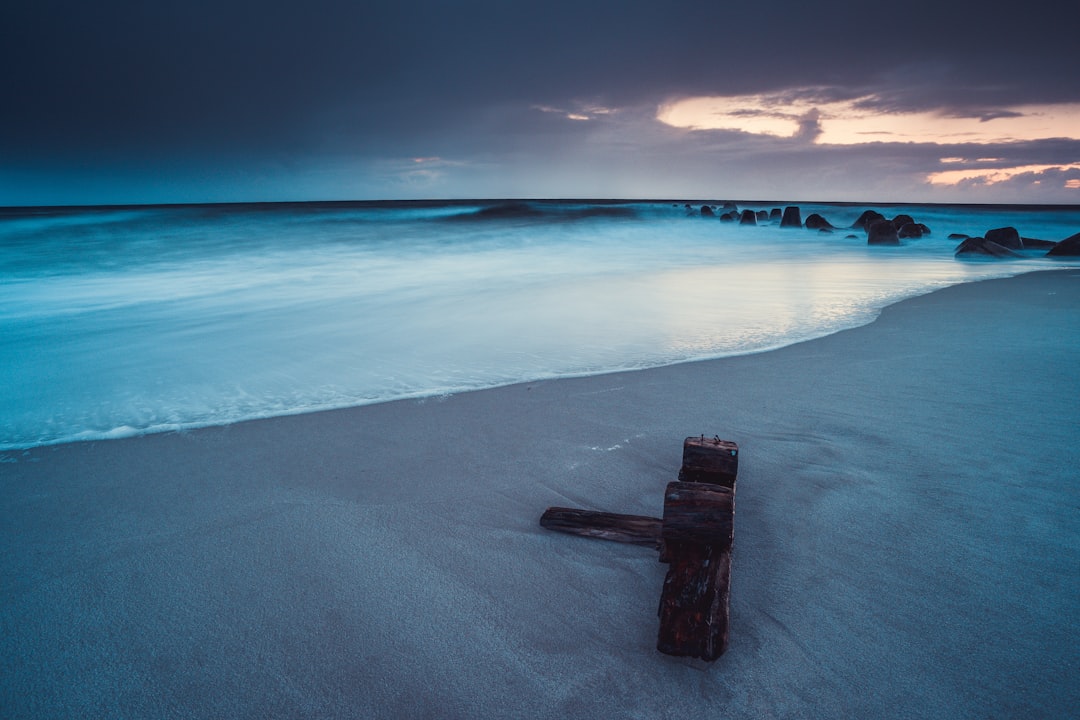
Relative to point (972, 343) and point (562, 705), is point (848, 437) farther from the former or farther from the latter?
point (972, 343)

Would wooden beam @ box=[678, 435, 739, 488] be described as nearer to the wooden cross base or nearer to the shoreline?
the wooden cross base

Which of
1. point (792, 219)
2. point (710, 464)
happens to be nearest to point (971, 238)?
point (710, 464)

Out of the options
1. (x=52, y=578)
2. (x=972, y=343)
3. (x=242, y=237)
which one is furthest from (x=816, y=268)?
(x=242, y=237)

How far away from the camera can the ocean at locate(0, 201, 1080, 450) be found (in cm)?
439

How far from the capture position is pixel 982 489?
2.60m

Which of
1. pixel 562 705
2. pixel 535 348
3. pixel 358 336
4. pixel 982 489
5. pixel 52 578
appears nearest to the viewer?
pixel 562 705

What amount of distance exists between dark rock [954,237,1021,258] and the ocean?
1.50 ft

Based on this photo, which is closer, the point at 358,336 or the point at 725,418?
the point at 725,418

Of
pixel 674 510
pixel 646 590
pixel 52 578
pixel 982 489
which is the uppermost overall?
pixel 674 510

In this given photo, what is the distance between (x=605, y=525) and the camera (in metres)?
2.25

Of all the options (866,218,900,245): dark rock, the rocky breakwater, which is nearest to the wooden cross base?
the rocky breakwater

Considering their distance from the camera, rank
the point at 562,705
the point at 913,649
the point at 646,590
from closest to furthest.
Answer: the point at 562,705, the point at 913,649, the point at 646,590

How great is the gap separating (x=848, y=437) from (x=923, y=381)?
1389 mm

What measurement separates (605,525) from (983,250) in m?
16.0
